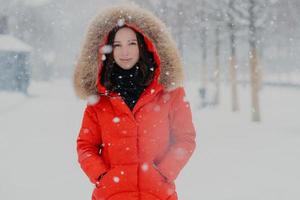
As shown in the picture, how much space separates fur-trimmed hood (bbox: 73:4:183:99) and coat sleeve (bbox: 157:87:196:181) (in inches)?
4.7

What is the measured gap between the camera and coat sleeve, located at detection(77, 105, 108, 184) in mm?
2742

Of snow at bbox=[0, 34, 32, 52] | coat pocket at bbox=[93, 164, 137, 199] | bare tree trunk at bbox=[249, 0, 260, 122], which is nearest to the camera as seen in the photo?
coat pocket at bbox=[93, 164, 137, 199]

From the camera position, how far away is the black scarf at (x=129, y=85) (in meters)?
2.85

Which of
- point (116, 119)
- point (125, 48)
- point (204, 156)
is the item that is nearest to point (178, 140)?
point (116, 119)

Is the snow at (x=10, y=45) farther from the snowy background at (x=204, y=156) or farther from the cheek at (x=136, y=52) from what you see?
the cheek at (x=136, y=52)

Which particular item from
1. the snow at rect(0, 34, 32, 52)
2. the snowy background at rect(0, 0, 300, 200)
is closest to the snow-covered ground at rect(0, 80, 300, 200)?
the snowy background at rect(0, 0, 300, 200)

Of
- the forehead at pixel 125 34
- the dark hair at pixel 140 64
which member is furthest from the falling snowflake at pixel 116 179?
the forehead at pixel 125 34

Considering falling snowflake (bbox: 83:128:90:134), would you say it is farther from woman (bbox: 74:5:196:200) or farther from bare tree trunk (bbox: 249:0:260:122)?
bare tree trunk (bbox: 249:0:260:122)

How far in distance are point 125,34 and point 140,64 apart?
0.63 ft

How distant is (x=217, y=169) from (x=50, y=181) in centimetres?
284

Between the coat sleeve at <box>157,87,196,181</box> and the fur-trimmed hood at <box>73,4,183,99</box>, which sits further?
the fur-trimmed hood at <box>73,4,183,99</box>

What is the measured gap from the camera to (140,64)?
291 cm

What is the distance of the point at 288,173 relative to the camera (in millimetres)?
8266

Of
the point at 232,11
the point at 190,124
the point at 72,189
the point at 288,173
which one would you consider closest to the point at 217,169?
the point at 288,173
